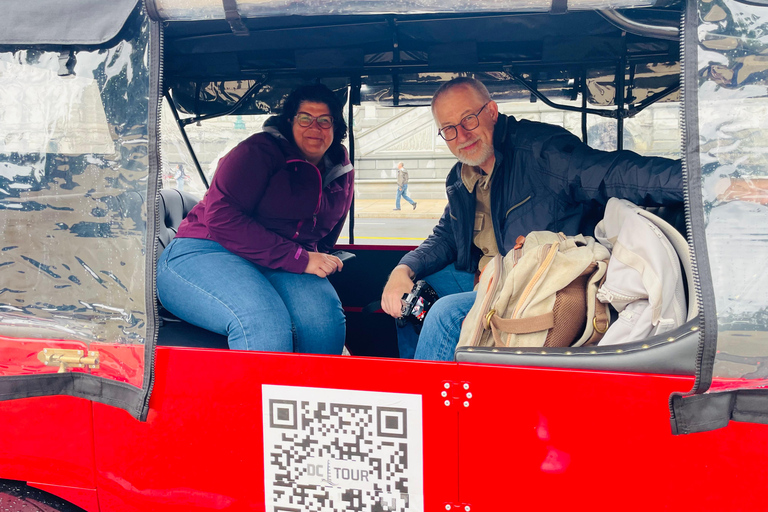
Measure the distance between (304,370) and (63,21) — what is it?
0.98m

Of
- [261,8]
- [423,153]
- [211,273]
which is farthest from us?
[423,153]

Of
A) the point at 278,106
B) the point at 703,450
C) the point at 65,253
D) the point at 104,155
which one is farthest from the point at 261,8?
the point at 278,106

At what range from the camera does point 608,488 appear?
1.14 m

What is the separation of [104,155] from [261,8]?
0.52 metres

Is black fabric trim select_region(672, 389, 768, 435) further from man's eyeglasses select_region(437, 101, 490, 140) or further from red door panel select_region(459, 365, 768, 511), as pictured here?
man's eyeglasses select_region(437, 101, 490, 140)

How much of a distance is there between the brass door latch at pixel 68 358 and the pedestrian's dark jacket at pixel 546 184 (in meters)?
1.26

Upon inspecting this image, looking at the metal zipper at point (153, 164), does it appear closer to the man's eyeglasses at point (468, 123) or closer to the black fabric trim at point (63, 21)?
the black fabric trim at point (63, 21)

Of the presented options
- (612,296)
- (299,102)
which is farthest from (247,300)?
(612,296)

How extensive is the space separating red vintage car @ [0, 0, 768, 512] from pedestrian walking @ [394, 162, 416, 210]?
10001 millimetres

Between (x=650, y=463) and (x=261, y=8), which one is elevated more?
(x=261, y=8)

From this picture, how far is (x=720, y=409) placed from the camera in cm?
105

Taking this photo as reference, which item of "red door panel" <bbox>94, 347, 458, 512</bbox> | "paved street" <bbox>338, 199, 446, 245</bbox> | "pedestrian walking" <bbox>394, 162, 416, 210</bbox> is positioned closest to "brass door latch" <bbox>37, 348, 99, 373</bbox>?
"red door panel" <bbox>94, 347, 458, 512</bbox>

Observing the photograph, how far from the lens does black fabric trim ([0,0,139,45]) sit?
122 cm

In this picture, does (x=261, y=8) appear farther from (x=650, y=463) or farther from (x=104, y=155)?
(x=650, y=463)
